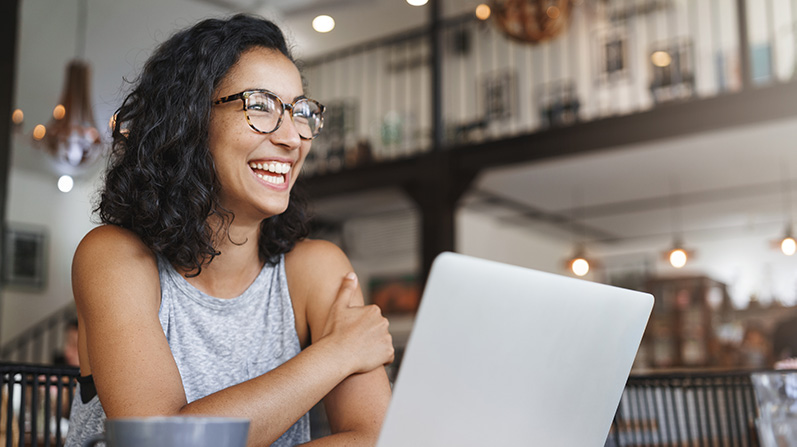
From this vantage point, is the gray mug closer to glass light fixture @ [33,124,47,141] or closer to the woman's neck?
the woman's neck

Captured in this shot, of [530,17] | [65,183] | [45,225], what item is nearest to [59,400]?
[45,225]

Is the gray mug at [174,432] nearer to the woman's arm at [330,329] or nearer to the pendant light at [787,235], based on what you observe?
the woman's arm at [330,329]

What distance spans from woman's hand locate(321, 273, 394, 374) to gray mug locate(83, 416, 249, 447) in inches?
18.3

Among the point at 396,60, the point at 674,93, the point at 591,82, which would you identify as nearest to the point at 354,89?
the point at 396,60

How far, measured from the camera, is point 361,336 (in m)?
1.06

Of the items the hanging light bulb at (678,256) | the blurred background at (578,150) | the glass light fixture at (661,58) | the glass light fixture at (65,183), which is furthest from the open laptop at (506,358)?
the glass light fixture at (661,58)

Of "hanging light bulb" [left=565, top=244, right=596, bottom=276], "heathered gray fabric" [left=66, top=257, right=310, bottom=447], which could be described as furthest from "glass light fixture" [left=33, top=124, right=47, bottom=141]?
"hanging light bulb" [left=565, top=244, right=596, bottom=276]

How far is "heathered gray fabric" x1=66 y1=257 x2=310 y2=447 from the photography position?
1204mm

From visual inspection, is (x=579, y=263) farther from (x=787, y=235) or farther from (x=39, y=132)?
(x=39, y=132)

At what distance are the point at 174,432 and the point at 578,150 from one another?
5.96 meters

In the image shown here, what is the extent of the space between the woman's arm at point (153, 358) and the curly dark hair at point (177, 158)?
0.07 meters

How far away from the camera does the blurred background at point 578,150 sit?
6.01 meters

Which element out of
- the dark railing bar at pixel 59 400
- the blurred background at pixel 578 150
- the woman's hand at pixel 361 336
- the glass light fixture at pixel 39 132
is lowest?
the dark railing bar at pixel 59 400

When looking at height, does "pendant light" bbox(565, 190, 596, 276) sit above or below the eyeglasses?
above
